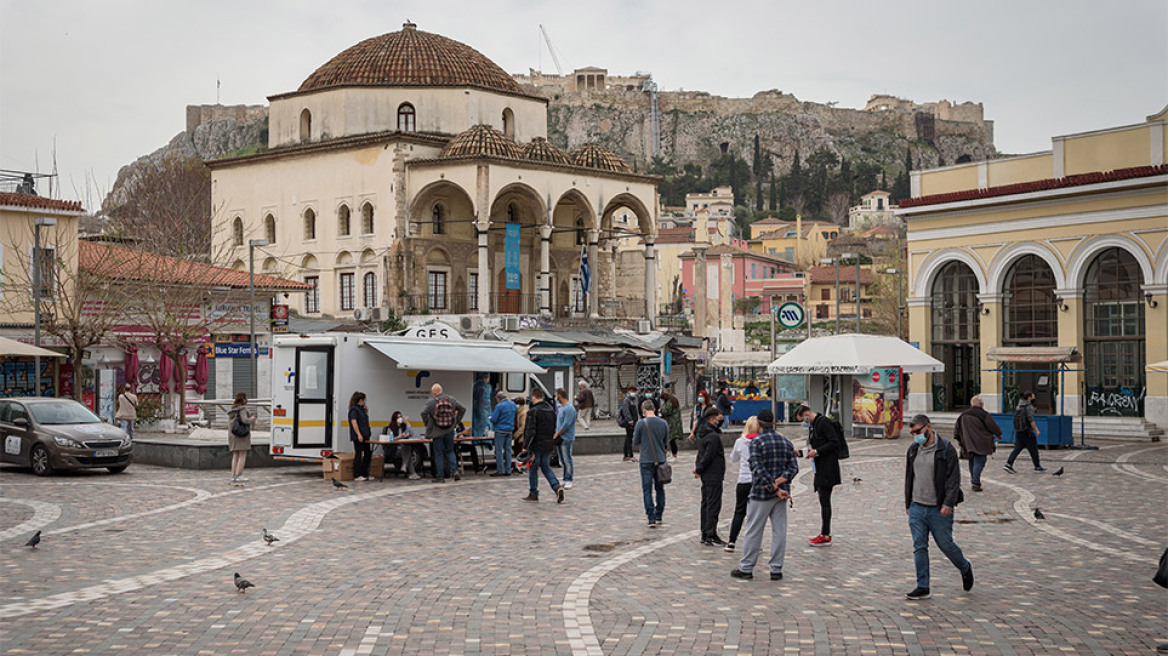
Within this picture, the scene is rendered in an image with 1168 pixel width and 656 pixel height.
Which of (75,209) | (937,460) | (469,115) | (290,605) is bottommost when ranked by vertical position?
(290,605)

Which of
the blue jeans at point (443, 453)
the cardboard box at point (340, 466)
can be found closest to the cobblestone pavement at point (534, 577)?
the cardboard box at point (340, 466)

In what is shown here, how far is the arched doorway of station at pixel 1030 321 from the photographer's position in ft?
126

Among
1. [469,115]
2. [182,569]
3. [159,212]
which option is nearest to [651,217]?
[469,115]

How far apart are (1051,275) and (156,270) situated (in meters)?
25.1

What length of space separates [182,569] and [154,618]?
231cm

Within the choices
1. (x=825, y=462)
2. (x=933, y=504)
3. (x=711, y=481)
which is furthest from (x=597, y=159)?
(x=933, y=504)

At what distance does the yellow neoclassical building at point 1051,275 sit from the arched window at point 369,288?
20194 mm

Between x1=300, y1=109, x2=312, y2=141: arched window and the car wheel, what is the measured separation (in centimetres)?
3300

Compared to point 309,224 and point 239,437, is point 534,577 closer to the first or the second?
point 239,437

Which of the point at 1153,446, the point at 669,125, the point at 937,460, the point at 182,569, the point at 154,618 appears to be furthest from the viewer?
the point at 669,125

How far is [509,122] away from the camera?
55.2 m

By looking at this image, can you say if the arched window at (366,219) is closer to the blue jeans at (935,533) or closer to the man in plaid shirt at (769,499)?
the man in plaid shirt at (769,499)

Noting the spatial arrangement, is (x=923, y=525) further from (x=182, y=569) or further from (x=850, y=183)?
(x=850, y=183)

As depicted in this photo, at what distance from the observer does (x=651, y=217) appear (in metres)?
55.6
